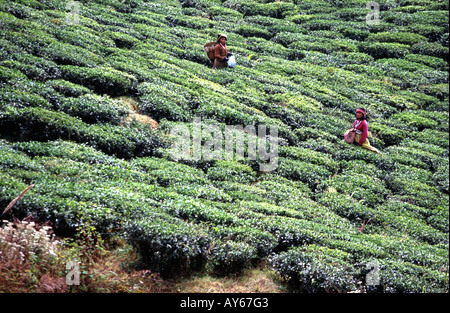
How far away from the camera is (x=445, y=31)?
30.9m

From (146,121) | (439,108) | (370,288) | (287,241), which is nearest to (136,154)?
(146,121)

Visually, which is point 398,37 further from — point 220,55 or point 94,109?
point 94,109

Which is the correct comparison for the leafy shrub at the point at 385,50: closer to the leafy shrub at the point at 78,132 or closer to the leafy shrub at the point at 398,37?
the leafy shrub at the point at 398,37

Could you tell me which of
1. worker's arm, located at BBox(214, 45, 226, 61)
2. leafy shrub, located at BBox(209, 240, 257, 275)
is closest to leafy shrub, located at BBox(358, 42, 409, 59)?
worker's arm, located at BBox(214, 45, 226, 61)

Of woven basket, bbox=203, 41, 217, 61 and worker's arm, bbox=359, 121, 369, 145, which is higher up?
woven basket, bbox=203, 41, 217, 61

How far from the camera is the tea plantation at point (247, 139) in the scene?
966 cm

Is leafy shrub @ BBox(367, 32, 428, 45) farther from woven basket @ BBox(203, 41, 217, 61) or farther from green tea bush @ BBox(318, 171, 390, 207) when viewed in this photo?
green tea bush @ BBox(318, 171, 390, 207)

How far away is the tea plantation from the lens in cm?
966

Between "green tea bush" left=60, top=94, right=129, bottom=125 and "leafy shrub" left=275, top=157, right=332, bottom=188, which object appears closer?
"green tea bush" left=60, top=94, right=129, bottom=125

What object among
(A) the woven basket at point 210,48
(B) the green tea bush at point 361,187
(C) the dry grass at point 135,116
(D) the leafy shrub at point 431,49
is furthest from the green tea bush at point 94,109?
(D) the leafy shrub at point 431,49

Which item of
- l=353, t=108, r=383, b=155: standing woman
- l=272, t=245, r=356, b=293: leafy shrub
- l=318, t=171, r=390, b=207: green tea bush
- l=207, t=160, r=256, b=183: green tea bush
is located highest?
l=353, t=108, r=383, b=155: standing woman

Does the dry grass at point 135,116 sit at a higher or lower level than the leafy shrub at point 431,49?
lower

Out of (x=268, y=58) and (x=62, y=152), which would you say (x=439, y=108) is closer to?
(x=268, y=58)

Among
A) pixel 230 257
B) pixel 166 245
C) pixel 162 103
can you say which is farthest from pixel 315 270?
pixel 162 103
